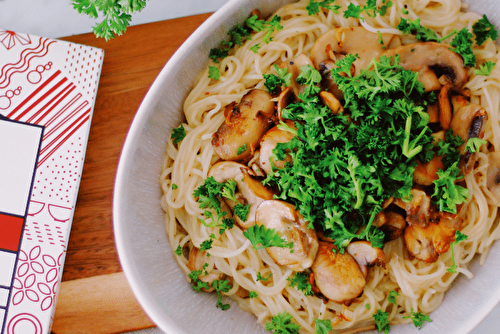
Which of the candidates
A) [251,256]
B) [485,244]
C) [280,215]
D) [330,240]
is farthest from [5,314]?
[485,244]

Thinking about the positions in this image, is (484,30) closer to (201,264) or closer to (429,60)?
(429,60)

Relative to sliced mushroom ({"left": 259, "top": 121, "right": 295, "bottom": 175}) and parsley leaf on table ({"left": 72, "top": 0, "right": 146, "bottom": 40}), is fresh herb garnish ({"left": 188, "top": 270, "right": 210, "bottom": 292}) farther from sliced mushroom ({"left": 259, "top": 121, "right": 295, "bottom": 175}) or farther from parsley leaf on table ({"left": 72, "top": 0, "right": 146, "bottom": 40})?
parsley leaf on table ({"left": 72, "top": 0, "right": 146, "bottom": 40})

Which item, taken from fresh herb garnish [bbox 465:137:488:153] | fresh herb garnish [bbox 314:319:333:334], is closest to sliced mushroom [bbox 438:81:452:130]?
fresh herb garnish [bbox 465:137:488:153]

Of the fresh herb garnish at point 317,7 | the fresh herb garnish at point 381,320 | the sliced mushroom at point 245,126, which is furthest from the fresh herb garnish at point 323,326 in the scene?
the fresh herb garnish at point 317,7

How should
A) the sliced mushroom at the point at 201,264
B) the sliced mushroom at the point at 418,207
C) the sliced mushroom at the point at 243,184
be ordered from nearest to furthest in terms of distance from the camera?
the sliced mushroom at the point at 418,207 → the sliced mushroom at the point at 243,184 → the sliced mushroom at the point at 201,264

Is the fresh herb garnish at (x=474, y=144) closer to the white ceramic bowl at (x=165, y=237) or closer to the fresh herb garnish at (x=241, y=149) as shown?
the white ceramic bowl at (x=165, y=237)

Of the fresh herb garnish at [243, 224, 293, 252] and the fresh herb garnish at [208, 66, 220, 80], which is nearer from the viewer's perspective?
the fresh herb garnish at [243, 224, 293, 252]
